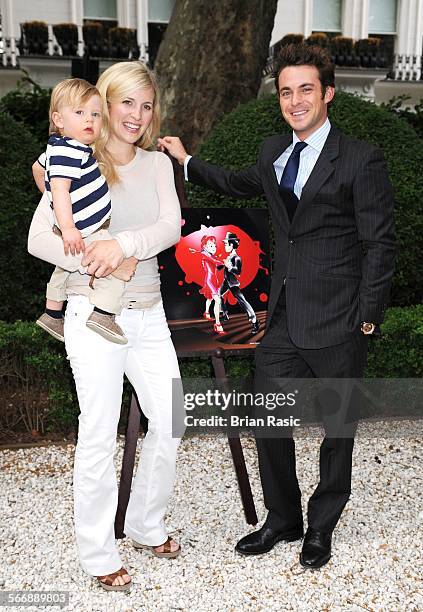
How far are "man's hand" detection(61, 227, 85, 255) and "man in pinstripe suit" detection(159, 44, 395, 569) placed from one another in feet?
3.37

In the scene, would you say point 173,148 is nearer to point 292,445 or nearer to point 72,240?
point 72,240

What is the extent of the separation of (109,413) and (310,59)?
1.82 metres

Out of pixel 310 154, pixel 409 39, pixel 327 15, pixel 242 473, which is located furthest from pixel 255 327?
pixel 409 39

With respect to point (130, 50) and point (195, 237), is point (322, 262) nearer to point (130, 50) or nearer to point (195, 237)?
point (195, 237)

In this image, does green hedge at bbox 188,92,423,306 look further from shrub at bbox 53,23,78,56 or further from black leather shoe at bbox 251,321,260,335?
shrub at bbox 53,23,78,56

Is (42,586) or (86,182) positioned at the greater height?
(86,182)

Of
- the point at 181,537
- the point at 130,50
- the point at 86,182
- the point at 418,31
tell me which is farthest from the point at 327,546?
the point at 418,31

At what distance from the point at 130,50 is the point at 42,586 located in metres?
19.0

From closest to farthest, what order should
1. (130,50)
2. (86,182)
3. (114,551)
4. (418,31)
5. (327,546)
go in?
(86,182)
(114,551)
(327,546)
(130,50)
(418,31)

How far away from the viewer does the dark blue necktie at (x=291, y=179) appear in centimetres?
338

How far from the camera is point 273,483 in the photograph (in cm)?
361

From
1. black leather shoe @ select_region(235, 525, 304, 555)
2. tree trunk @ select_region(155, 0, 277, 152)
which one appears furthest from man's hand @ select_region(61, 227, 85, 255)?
tree trunk @ select_region(155, 0, 277, 152)

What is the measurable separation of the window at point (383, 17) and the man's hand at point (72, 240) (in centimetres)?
2203

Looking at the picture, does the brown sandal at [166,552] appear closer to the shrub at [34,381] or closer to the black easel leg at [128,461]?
the black easel leg at [128,461]
